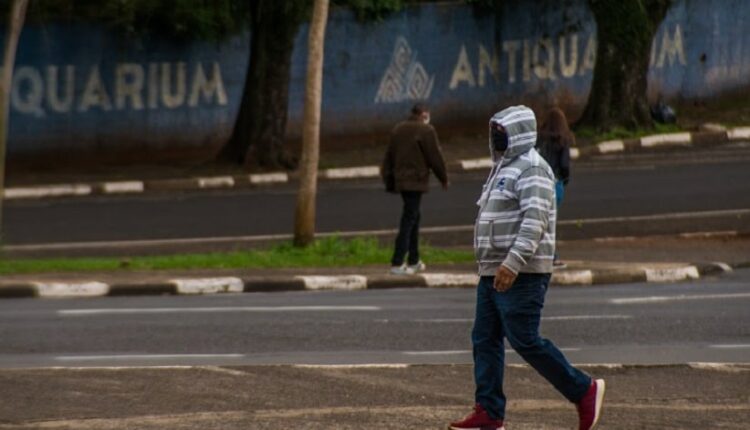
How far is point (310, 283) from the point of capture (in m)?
17.3

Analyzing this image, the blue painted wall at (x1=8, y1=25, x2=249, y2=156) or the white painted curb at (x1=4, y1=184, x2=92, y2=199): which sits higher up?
the blue painted wall at (x1=8, y1=25, x2=249, y2=156)

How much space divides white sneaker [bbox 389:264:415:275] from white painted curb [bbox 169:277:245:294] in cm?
179

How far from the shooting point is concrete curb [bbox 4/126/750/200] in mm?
26172

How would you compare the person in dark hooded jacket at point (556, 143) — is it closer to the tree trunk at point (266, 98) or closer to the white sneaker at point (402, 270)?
the white sneaker at point (402, 270)

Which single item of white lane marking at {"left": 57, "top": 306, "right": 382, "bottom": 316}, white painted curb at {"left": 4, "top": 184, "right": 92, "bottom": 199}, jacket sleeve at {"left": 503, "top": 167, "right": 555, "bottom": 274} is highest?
jacket sleeve at {"left": 503, "top": 167, "right": 555, "bottom": 274}

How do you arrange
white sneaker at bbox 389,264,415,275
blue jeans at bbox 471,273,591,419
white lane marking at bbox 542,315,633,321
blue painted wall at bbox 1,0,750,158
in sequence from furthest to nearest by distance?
blue painted wall at bbox 1,0,750,158 < white sneaker at bbox 389,264,415,275 < white lane marking at bbox 542,315,633,321 < blue jeans at bbox 471,273,591,419

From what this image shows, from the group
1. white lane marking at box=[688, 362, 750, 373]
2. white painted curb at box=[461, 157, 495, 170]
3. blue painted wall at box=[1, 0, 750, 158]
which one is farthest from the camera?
blue painted wall at box=[1, 0, 750, 158]

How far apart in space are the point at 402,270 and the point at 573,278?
1.80 m

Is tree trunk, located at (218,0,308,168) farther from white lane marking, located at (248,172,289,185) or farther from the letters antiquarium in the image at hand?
the letters antiquarium

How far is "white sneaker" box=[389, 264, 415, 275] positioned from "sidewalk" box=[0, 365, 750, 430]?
711 cm

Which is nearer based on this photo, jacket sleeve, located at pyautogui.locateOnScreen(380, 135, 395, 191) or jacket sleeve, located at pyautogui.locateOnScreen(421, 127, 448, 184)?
jacket sleeve, located at pyautogui.locateOnScreen(421, 127, 448, 184)

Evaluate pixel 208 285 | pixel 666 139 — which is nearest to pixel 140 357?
pixel 208 285

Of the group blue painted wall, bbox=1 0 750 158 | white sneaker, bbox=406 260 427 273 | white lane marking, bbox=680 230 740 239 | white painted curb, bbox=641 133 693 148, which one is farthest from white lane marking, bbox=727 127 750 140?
white sneaker, bbox=406 260 427 273

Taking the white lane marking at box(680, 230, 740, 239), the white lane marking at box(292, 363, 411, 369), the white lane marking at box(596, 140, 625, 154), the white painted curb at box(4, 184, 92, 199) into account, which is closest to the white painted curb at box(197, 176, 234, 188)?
the white painted curb at box(4, 184, 92, 199)
